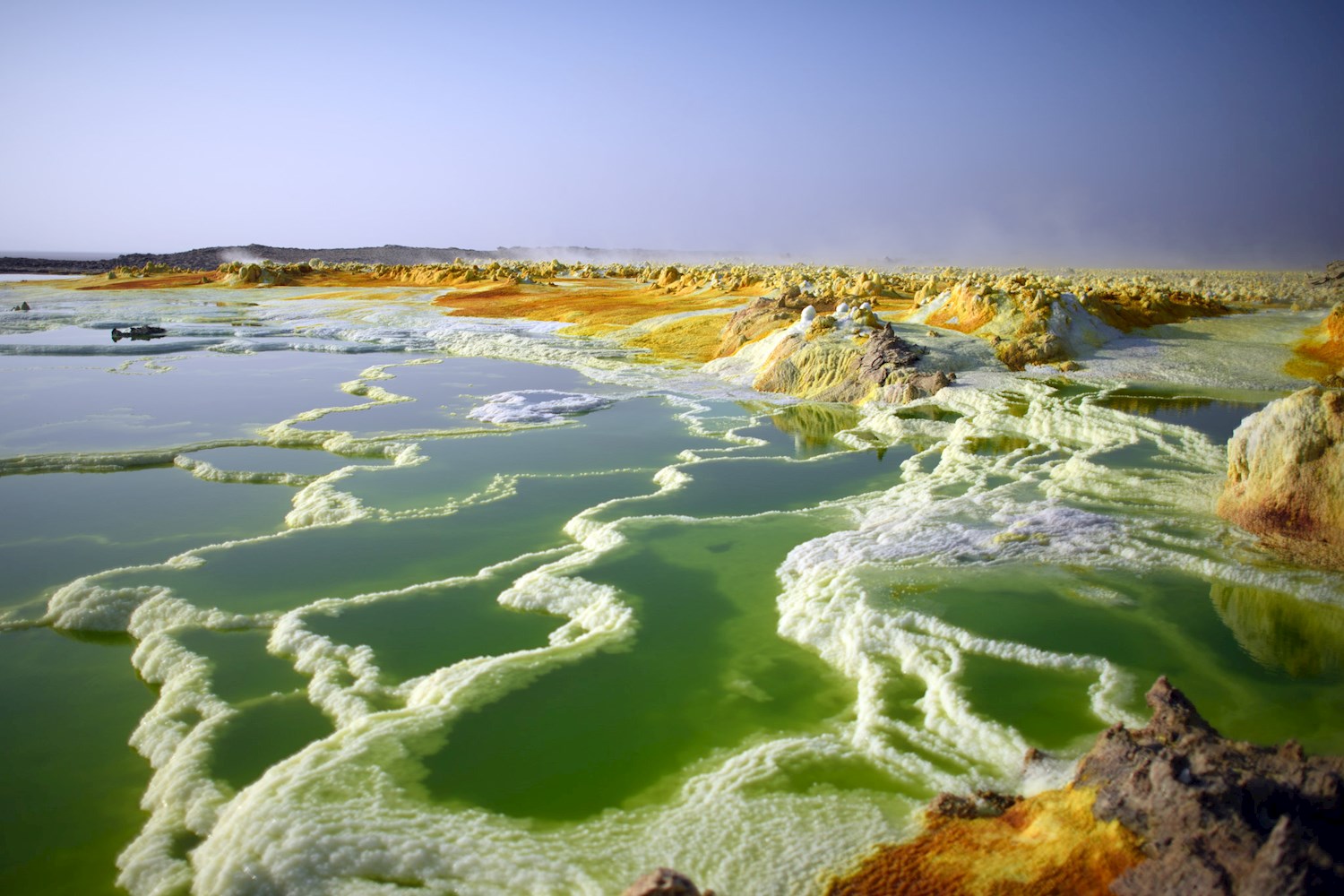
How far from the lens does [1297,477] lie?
573cm

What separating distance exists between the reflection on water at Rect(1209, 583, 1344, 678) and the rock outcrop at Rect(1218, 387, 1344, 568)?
67cm

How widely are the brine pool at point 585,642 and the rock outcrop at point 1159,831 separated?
1.08ft

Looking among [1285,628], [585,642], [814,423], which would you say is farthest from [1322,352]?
[585,642]

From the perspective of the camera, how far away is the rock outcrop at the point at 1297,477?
553 centimetres

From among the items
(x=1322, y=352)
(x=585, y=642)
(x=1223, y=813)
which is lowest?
(x=585, y=642)

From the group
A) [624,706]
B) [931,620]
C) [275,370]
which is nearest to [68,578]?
[624,706]

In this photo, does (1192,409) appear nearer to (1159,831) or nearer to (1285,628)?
(1285,628)

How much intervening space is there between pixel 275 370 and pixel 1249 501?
51.9 ft

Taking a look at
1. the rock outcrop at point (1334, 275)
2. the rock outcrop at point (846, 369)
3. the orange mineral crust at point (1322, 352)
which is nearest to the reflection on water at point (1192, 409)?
the orange mineral crust at point (1322, 352)

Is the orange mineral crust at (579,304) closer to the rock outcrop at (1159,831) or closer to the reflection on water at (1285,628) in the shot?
the reflection on water at (1285,628)

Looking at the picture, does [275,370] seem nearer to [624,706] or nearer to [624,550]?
[624,550]

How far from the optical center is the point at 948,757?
3506 mm

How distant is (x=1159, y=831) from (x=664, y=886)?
1.50m

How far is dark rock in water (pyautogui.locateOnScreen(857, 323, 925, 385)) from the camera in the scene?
12.5 meters
